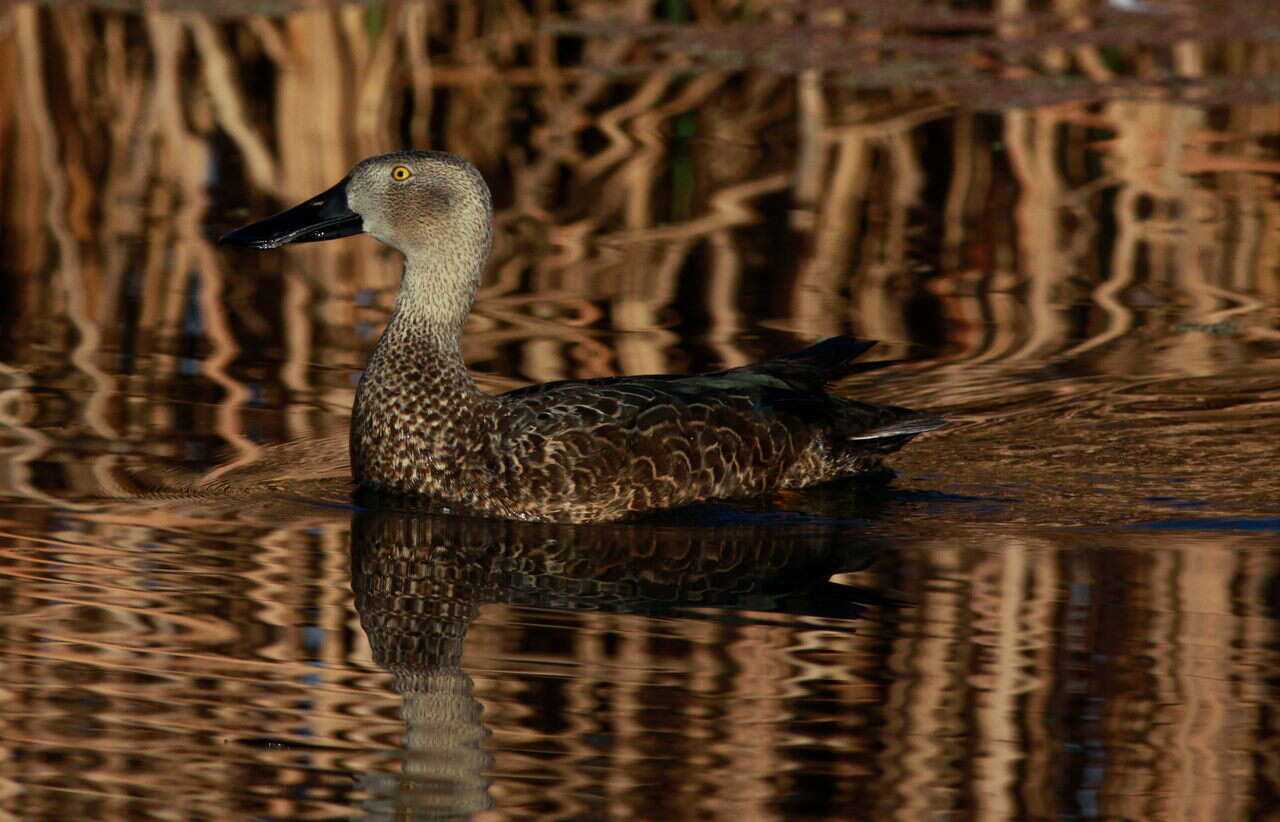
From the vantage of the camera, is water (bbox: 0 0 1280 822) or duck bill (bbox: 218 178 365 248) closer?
water (bbox: 0 0 1280 822)

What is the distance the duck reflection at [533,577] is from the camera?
20.9ft

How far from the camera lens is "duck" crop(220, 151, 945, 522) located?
8.12 meters

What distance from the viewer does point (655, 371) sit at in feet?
33.0

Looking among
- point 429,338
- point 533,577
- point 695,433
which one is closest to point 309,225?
point 429,338

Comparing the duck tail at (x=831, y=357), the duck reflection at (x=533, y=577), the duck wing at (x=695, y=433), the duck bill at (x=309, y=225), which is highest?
the duck bill at (x=309, y=225)

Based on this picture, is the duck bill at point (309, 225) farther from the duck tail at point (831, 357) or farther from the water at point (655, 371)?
the duck tail at point (831, 357)

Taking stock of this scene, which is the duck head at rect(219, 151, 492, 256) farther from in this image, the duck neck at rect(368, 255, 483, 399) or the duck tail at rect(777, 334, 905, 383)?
the duck tail at rect(777, 334, 905, 383)

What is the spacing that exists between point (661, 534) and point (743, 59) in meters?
9.54

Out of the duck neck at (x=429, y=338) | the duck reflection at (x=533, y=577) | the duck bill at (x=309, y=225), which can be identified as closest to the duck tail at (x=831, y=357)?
the duck reflection at (x=533, y=577)

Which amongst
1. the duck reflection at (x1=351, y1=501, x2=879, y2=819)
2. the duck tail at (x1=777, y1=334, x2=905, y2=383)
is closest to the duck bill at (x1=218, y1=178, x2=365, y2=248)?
the duck reflection at (x1=351, y1=501, x2=879, y2=819)

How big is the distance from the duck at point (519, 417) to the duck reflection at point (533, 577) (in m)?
0.14

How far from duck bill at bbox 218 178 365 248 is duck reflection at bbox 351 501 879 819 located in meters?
1.10

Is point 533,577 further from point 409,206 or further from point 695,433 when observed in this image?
point 409,206

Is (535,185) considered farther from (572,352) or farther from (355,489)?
(355,489)
